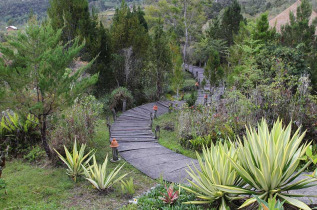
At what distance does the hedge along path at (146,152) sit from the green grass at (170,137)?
0.22 meters

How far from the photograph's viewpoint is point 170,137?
8000 mm

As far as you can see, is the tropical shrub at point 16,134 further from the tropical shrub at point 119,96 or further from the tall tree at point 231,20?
the tall tree at point 231,20

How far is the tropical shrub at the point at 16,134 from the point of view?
6.26m

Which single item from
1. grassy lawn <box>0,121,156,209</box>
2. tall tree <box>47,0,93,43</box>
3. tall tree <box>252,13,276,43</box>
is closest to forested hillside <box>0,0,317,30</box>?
tall tree <box>252,13,276,43</box>

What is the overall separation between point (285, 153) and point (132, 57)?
33.9ft

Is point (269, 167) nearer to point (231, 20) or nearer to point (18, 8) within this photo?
point (231, 20)

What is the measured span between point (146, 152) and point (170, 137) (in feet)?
5.61

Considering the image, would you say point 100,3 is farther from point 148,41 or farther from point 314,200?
point 314,200

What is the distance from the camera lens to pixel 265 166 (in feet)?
9.77

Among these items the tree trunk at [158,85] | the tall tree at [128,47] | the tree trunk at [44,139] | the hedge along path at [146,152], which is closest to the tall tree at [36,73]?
the tree trunk at [44,139]

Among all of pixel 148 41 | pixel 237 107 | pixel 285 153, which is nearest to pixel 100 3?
pixel 148 41

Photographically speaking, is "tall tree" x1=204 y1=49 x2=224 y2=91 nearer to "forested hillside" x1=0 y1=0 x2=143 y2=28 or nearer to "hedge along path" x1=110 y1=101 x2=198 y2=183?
"hedge along path" x1=110 y1=101 x2=198 y2=183

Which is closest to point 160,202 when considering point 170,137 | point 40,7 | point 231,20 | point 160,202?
point 160,202

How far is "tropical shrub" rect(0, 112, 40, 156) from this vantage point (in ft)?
20.5
